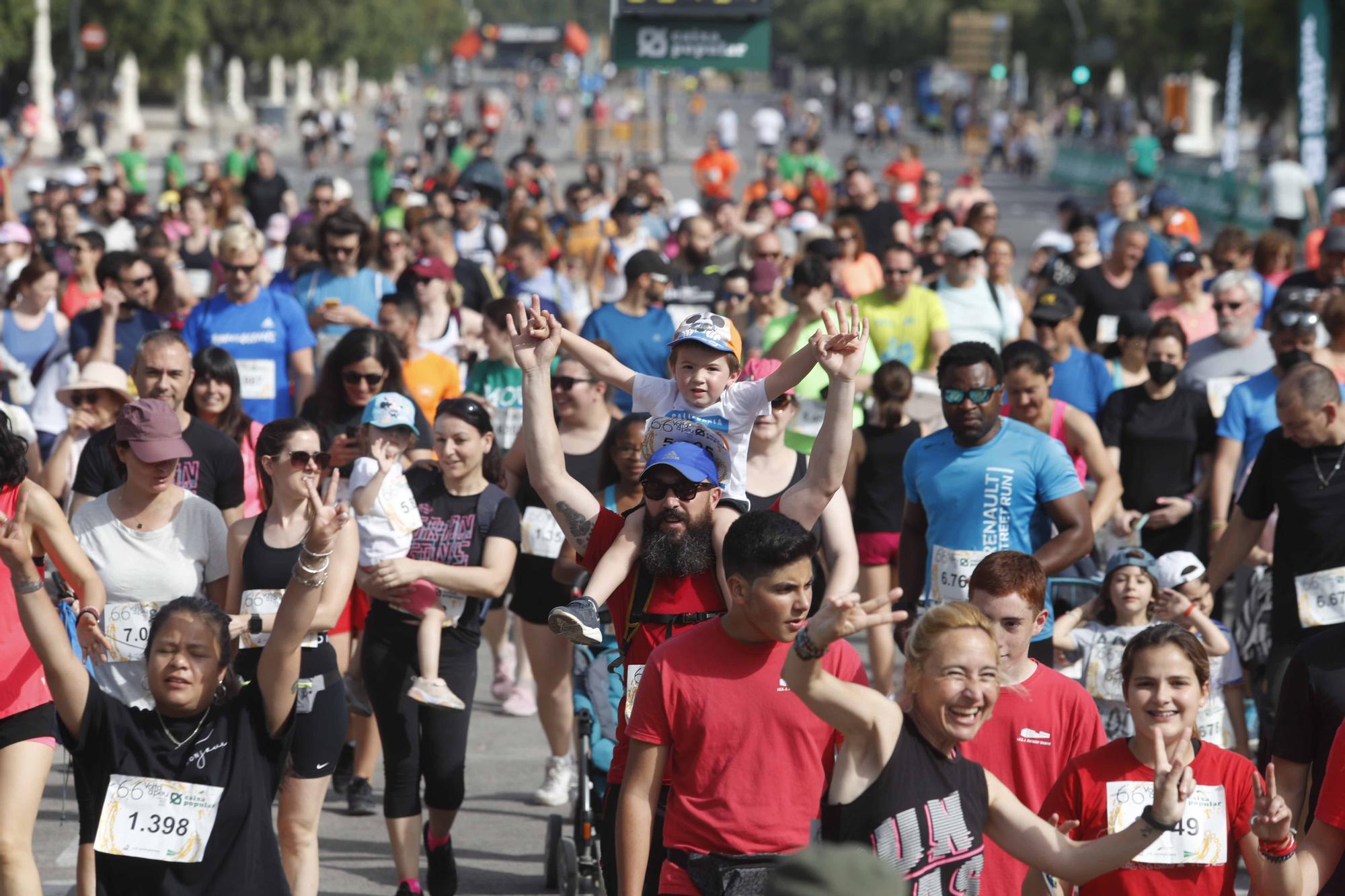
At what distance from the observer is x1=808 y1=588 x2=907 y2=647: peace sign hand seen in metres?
3.96

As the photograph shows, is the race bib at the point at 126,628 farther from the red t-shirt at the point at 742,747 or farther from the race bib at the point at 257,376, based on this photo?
the race bib at the point at 257,376

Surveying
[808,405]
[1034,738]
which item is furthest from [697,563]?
[808,405]

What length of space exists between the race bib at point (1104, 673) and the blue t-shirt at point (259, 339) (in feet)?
15.3

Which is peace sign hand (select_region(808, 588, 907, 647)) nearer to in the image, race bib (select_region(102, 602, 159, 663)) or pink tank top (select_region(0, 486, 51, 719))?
pink tank top (select_region(0, 486, 51, 719))

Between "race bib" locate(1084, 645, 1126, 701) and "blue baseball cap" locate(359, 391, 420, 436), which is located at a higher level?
"blue baseball cap" locate(359, 391, 420, 436)

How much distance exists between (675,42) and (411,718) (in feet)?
31.3

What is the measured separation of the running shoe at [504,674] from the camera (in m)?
9.98

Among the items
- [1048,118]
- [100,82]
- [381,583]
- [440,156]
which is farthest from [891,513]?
[1048,118]

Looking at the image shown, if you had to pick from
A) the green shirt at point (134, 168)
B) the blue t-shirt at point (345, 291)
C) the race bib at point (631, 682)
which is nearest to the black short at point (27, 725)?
the race bib at point (631, 682)

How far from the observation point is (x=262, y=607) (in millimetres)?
6266

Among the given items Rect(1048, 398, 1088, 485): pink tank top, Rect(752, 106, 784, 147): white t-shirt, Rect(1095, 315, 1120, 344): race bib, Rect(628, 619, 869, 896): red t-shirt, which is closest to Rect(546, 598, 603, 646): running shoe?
Rect(628, 619, 869, 896): red t-shirt

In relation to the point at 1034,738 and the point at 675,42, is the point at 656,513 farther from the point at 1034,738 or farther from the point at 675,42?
the point at 675,42

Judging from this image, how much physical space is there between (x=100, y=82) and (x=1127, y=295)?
64714 millimetres

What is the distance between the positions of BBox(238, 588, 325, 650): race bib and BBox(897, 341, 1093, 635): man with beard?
216cm
